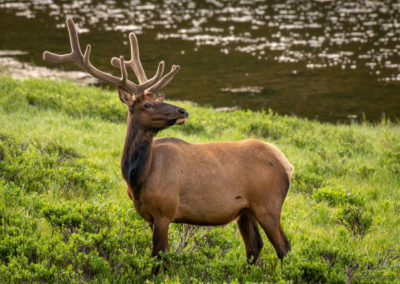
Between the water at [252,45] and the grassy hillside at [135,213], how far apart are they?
4.90 meters

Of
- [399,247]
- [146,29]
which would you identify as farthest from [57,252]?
[146,29]

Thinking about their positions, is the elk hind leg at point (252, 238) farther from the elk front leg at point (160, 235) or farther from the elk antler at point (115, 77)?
the elk antler at point (115, 77)

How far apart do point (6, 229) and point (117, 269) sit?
1.27 meters

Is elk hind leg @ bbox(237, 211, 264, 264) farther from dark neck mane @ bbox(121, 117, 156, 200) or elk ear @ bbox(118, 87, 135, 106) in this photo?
elk ear @ bbox(118, 87, 135, 106)

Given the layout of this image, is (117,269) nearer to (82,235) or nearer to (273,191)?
(82,235)

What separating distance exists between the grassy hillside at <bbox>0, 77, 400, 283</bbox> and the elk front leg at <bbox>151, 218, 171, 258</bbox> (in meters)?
0.12

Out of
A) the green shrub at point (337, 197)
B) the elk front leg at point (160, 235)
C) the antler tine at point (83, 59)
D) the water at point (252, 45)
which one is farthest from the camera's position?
the water at point (252, 45)

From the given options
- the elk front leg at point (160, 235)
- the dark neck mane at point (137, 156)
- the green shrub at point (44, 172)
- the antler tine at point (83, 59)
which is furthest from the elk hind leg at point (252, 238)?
the green shrub at point (44, 172)

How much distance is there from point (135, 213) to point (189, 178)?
3.63ft

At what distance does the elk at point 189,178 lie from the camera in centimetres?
518

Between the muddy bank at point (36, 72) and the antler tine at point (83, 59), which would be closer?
the antler tine at point (83, 59)

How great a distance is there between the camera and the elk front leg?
511cm

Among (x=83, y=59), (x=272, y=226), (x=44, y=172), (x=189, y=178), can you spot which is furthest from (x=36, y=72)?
(x=272, y=226)

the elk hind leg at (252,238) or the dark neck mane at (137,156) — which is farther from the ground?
the dark neck mane at (137,156)
